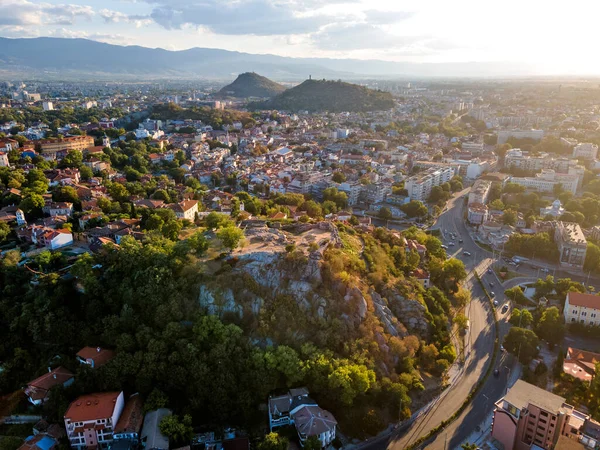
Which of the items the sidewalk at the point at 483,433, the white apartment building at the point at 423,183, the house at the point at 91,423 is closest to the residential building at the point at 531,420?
the sidewalk at the point at 483,433

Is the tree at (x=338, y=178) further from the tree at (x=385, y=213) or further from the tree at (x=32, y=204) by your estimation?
the tree at (x=32, y=204)

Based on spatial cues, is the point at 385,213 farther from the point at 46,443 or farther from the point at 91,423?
the point at 46,443

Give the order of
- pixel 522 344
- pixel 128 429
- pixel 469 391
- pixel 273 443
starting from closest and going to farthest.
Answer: pixel 273 443 < pixel 128 429 < pixel 469 391 < pixel 522 344

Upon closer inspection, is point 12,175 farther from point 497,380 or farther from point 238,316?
point 497,380

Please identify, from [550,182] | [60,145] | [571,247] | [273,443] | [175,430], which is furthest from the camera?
[550,182]

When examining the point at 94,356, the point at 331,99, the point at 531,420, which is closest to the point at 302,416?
the point at 531,420

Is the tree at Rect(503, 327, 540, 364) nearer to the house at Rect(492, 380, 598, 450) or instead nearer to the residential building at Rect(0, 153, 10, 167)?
the house at Rect(492, 380, 598, 450)

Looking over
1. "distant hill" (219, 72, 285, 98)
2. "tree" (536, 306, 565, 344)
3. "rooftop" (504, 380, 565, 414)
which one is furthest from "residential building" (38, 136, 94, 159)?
"distant hill" (219, 72, 285, 98)
